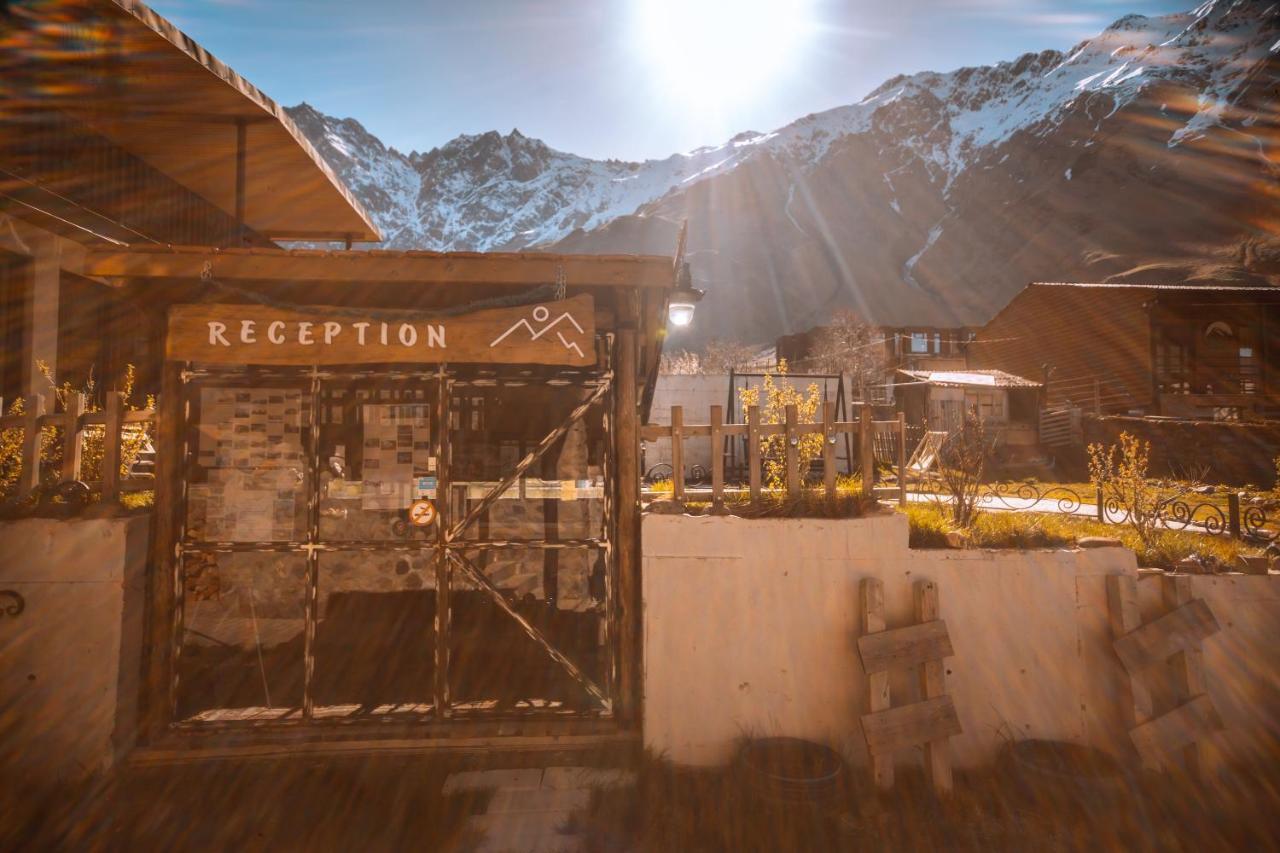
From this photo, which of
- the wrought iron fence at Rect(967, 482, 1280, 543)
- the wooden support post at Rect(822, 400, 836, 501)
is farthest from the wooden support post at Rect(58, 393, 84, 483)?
the wrought iron fence at Rect(967, 482, 1280, 543)

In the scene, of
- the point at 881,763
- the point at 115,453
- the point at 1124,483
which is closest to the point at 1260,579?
the point at 1124,483

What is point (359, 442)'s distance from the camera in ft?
26.7

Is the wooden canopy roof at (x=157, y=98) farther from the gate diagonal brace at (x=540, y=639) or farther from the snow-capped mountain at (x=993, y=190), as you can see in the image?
the snow-capped mountain at (x=993, y=190)

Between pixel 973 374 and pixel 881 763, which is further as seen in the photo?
pixel 973 374

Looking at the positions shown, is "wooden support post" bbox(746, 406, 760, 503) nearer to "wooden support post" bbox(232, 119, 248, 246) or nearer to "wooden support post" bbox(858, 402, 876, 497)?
"wooden support post" bbox(858, 402, 876, 497)

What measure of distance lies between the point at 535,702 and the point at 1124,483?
263 inches

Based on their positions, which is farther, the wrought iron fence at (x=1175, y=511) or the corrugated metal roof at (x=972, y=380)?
the corrugated metal roof at (x=972, y=380)

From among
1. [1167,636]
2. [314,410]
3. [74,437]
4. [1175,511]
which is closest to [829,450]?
[1167,636]

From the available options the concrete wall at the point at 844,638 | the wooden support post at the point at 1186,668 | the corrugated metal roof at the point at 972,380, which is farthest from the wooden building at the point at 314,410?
the corrugated metal roof at the point at 972,380

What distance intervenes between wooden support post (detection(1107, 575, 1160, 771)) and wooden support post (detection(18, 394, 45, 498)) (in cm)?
790

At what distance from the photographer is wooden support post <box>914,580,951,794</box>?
432cm

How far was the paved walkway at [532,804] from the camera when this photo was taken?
12.5ft

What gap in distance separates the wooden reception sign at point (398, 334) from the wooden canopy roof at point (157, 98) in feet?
10.5

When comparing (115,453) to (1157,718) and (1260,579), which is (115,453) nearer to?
(1157,718)
